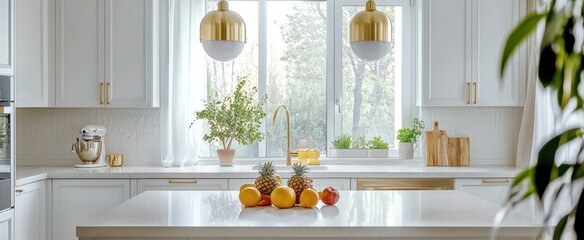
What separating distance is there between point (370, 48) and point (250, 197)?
84cm

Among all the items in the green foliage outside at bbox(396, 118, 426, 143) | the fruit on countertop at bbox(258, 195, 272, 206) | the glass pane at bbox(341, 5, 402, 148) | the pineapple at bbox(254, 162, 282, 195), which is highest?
the glass pane at bbox(341, 5, 402, 148)

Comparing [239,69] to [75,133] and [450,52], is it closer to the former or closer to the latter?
[75,133]

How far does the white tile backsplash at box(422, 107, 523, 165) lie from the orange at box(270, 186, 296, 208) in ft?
9.21

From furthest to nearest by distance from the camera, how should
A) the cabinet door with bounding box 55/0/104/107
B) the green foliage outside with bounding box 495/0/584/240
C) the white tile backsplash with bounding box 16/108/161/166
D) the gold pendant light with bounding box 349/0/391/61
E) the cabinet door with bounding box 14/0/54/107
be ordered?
1. the white tile backsplash with bounding box 16/108/161/166
2. the cabinet door with bounding box 55/0/104/107
3. the cabinet door with bounding box 14/0/54/107
4. the gold pendant light with bounding box 349/0/391/61
5. the green foliage outside with bounding box 495/0/584/240

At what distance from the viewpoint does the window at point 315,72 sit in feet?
17.6

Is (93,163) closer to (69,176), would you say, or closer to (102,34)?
(69,176)

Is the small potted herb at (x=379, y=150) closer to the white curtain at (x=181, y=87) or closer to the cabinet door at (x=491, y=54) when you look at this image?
the cabinet door at (x=491, y=54)

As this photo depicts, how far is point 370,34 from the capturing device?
114 inches

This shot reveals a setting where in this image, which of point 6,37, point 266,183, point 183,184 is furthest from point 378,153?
point 6,37

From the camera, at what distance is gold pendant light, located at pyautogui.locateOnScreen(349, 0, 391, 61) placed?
9.50 feet

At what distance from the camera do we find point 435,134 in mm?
5059

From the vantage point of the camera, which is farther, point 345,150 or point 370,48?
point 345,150

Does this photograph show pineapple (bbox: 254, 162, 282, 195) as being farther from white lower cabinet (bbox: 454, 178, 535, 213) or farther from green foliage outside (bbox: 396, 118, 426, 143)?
green foliage outside (bbox: 396, 118, 426, 143)

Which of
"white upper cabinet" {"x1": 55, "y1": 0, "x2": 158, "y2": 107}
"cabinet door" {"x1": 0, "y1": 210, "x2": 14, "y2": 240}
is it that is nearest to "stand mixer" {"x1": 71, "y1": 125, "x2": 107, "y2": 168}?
"white upper cabinet" {"x1": 55, "y1": 0, "x2": 158, "y2": 107}
